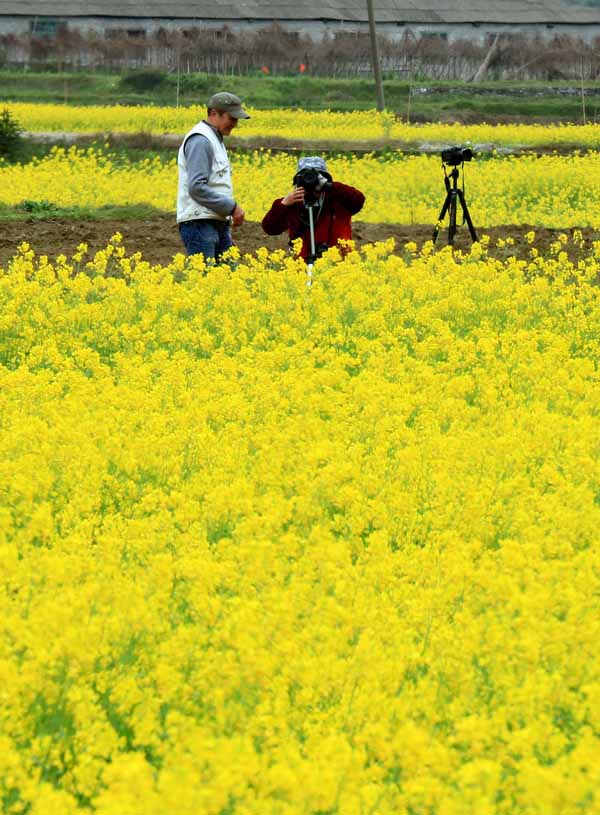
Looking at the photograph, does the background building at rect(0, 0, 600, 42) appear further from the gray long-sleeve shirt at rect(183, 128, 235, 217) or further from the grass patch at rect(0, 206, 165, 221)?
the gray long-sleeve shirt at rect(183, 128, 235, 217)

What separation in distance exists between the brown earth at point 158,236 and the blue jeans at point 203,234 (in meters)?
3.27

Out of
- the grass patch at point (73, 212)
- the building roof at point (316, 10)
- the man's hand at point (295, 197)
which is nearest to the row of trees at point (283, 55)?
the building roof at point (316, 10)

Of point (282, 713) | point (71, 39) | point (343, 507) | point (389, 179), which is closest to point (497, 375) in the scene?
point (343, 507)

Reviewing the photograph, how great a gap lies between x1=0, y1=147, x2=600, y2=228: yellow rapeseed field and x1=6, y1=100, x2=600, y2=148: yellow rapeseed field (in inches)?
172

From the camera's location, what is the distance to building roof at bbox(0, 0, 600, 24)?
5488cm

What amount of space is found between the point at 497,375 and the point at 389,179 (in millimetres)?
14147

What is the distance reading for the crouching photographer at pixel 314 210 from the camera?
10.6 meters

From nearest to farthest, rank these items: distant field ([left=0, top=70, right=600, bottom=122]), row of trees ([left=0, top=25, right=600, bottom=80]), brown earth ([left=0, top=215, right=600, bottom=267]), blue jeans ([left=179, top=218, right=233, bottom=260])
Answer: blue jeans ([left=179, top=218, right=233, bottom=260]), brown earth ([left=0, top=215, right=600, bottom=267]), distant field ([left=0, top=70, right=600, bottom=122]), row of trees ([left=0, top=25, right=600, bottom=80])

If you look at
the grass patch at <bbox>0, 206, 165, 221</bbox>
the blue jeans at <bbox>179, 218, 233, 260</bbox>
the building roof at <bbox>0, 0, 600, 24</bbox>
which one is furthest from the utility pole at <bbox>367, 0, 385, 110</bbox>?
the blue jeans at <bbox>179, 218, 233, 260</bbox>

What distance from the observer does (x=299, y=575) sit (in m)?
5.05

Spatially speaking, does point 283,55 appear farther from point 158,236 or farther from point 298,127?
point 158,236

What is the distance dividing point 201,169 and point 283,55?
43.3 metres

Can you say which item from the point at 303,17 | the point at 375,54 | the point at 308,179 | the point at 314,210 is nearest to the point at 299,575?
the point at 308,179

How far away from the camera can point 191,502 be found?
5.73 m
